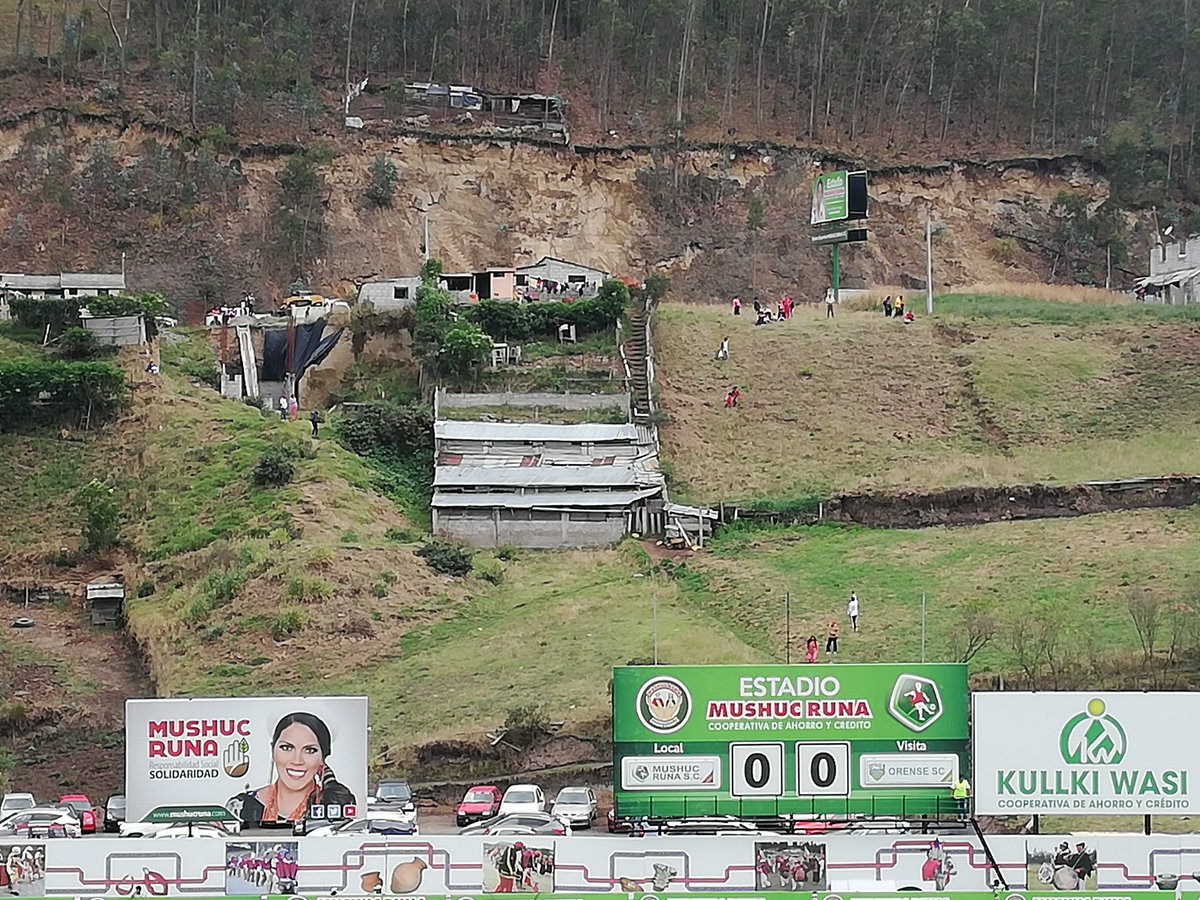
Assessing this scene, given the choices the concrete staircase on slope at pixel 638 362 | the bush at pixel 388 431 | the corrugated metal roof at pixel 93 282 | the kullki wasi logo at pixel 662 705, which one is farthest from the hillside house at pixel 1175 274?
the kullki wasi logo at pixel 662 705

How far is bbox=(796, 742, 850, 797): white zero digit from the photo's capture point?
78.3ft

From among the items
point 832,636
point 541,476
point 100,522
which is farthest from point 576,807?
point 100,522

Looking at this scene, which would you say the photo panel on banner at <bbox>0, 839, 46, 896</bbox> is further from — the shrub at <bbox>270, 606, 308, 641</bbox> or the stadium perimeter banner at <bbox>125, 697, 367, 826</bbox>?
the shrub at <bbox>270, 606, 308, 641</bbox>

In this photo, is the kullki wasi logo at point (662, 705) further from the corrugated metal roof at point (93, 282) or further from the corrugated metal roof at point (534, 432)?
the corrugated metal roof at point (93, 282)

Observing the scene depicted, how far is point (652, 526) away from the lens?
42.9 meters

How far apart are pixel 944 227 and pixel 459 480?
45.5 metres

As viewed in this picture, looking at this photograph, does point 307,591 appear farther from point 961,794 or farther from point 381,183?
point 381,183

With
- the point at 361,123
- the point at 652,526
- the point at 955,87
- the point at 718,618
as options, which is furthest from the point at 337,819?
the point at 955,87

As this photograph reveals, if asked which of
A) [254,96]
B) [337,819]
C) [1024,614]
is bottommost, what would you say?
[337,819]

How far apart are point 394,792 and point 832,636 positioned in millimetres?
10110

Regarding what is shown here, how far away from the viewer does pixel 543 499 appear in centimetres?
4281

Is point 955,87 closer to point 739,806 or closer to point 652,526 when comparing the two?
point 652,526

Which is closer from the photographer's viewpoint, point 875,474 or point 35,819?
point 35,819

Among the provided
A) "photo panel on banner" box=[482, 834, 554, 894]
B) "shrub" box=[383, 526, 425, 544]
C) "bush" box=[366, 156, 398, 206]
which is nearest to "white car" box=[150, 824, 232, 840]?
"photo panel on banner" box=[482, 834, 554, 894]
